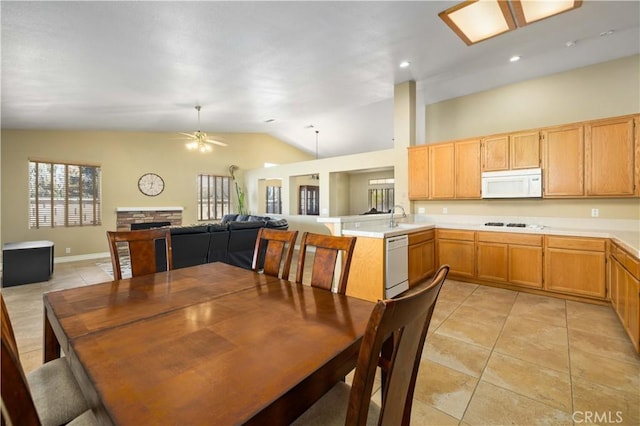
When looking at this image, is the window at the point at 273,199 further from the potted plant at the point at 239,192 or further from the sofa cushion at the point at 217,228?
the sofa cushion at the point at 217,228

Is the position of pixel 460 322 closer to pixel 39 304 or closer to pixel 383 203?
pixel 39 304

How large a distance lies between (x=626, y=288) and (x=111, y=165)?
8926 mm

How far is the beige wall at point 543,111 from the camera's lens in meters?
3.72

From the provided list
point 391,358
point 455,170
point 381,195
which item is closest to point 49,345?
point 391,358

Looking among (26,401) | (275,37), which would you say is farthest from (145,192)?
(26,401)

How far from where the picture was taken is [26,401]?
65cm

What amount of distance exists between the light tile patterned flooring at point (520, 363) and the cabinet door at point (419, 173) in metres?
1.96

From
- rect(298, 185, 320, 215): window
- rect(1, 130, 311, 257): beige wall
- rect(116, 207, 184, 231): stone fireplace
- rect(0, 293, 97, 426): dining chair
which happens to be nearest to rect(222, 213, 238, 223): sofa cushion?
rect(1, 130, 311, 257): beige wall

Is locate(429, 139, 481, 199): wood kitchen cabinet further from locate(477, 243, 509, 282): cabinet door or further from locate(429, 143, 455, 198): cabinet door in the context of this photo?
locate(477, 243, 509, 282): cabinet door

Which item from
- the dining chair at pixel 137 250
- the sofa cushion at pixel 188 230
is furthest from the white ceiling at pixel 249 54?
A: the sofa cushion at pixel 188 230

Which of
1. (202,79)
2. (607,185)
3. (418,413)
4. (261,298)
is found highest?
(202,79)

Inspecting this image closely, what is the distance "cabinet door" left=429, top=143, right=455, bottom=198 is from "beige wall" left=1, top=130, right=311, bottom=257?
240 inches

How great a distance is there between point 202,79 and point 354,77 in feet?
7.35

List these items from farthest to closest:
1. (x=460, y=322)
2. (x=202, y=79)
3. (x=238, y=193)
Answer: (x=238, y=193) → (x=202, y=79) → (x=460, y=322)
